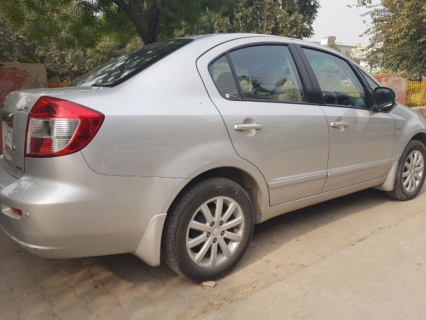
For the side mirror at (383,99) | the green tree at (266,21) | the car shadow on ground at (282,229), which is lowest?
the car shadow on ground at (282,229)

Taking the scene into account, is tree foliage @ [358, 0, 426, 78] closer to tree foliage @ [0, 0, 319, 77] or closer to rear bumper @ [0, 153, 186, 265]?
tree foliage @ [0, 0, 319, 77]

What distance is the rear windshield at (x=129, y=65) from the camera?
246 cm

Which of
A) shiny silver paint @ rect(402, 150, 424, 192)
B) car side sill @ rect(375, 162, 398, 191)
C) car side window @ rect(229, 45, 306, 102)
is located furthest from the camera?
shiny silver paint @ rect(402, 150, 424, 192)

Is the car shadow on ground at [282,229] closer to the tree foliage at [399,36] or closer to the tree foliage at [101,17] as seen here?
the tree foliage at [101,17]

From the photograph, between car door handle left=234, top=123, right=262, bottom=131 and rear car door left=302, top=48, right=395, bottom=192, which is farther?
rear car door left=302, top=48, right=395, bottom=192

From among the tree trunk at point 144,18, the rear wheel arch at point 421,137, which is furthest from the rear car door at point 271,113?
the tree trunk at point 144,18

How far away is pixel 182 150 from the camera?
2295 mm

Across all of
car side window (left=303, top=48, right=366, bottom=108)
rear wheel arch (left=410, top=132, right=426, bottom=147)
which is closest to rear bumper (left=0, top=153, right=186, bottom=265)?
car side window (left=303, top=48, right=366, bottom=108)

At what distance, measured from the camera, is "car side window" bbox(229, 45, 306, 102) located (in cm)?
277

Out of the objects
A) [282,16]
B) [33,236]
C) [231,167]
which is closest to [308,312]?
[231,167]

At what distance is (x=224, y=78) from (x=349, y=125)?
1319 mm

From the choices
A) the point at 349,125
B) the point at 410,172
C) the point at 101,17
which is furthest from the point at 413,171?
the point at 101,17

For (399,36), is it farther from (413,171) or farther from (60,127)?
(60,127)

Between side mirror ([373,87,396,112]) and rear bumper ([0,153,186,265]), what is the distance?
229cm
